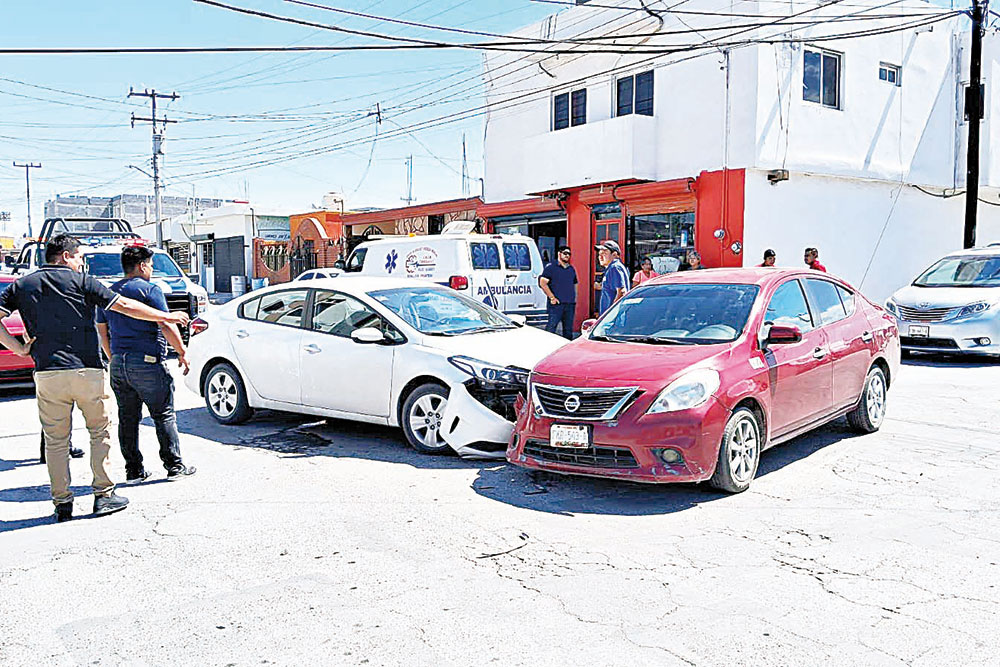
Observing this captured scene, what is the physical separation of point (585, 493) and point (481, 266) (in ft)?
29.7

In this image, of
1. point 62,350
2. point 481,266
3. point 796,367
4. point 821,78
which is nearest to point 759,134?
point 821,78

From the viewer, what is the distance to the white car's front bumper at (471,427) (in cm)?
705

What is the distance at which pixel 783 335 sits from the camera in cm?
640

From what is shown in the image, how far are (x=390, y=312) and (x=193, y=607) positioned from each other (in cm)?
396

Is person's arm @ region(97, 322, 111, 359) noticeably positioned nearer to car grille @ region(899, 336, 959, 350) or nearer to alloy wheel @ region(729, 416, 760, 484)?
alloy wheel @ region(729, 416, 760, 484)

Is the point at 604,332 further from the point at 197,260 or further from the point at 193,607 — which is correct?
the point at 197,260

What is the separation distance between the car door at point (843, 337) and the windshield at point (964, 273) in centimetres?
742

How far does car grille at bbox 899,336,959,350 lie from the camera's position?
13.1 m

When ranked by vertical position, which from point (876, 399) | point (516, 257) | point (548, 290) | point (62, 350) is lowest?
point (876, 399)

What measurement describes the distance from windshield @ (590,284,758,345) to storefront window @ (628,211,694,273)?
436 inches

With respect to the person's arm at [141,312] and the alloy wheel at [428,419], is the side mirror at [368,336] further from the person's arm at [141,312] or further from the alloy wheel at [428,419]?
the person's arm at [141,312]

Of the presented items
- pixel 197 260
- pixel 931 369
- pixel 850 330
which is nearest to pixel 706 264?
pixel 931 369

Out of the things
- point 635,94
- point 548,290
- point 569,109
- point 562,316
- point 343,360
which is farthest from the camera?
point 569,109

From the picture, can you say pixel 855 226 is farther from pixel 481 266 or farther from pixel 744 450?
pixel 744 450
